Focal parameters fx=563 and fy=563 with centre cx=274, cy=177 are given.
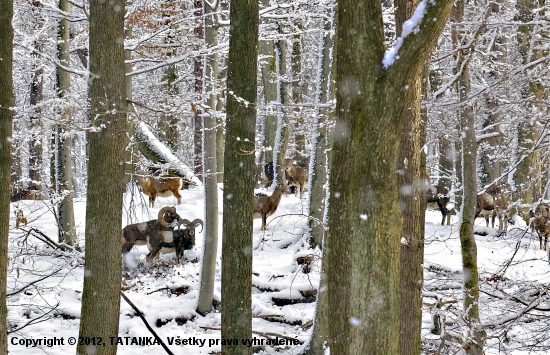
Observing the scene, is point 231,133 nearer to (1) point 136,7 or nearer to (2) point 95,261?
(2) point 95,261

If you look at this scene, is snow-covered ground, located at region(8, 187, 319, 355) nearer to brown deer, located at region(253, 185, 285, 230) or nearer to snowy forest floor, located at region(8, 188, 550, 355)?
snowy forest floor, located at region(8, 188, 550, 355)

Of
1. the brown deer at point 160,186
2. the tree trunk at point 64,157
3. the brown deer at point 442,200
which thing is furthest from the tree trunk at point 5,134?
the brown deer at point 442,200

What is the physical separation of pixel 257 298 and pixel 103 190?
5.07 metres

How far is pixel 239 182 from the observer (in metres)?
6.52

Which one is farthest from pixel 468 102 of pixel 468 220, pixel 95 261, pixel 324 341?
pixel 95 261

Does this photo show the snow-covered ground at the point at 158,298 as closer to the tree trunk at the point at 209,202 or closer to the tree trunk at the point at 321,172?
the tree trunk at the point at 209,202

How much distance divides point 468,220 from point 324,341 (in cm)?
263

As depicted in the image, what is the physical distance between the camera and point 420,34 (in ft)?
12.2

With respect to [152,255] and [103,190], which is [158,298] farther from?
[103,190]

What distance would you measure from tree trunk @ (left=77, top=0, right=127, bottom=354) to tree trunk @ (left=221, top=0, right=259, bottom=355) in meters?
1.23

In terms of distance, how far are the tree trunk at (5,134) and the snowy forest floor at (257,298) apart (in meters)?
1.53

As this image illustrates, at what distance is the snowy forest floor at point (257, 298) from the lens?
302 inches

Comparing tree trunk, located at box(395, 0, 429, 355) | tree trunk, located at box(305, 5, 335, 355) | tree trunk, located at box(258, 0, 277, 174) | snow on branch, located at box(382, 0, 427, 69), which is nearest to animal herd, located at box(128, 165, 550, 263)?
tree trunk, located at box(258, 0, 277, 174)

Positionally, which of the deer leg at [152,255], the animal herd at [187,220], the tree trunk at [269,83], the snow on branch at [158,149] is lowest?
the deer leg at [152,255]
